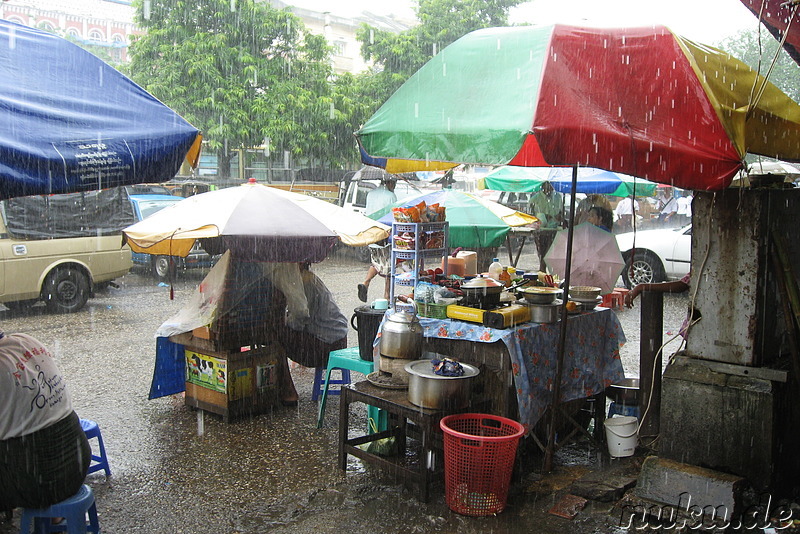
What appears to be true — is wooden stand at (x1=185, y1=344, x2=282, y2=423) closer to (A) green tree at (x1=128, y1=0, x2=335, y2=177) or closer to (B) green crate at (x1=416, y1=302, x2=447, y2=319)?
(B) green crate at (x1=416, y1=302, x2=447, y2=319)

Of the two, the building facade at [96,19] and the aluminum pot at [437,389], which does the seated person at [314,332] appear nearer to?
the aluminum pot at [437,389]

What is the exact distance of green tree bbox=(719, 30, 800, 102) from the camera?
24.9m

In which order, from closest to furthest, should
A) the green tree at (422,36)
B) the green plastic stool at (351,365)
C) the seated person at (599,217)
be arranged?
the green plastic stool at (351,365)
the seated person at (599,217)
the green tree at (422,36)

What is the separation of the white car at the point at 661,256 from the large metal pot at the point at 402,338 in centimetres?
874

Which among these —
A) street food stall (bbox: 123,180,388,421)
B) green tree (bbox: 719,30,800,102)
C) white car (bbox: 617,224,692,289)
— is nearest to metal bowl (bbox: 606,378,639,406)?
street food stall (bbox: 123,180,388,421)

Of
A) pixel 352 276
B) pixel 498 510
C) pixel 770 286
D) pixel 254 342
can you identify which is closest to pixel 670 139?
pixel 770 286

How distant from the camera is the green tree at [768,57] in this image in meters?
24.9

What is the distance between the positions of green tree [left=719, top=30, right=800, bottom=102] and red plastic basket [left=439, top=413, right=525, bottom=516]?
23.2 m

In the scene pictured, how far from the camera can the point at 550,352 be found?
497cm

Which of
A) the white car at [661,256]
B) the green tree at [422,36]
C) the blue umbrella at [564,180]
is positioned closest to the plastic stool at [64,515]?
the blue umbrella at [564,180]

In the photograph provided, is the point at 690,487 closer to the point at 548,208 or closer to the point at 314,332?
the point at 314,332

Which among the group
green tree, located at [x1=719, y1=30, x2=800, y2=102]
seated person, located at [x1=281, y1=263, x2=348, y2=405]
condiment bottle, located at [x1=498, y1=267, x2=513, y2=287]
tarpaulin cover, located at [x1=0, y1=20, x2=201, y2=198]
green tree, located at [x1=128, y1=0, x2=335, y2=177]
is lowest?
seated person, located at [x1=281, y1=263, x2=348, y2=405]

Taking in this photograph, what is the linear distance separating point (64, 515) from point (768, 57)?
27.0 metres

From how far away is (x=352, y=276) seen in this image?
14375 mm
